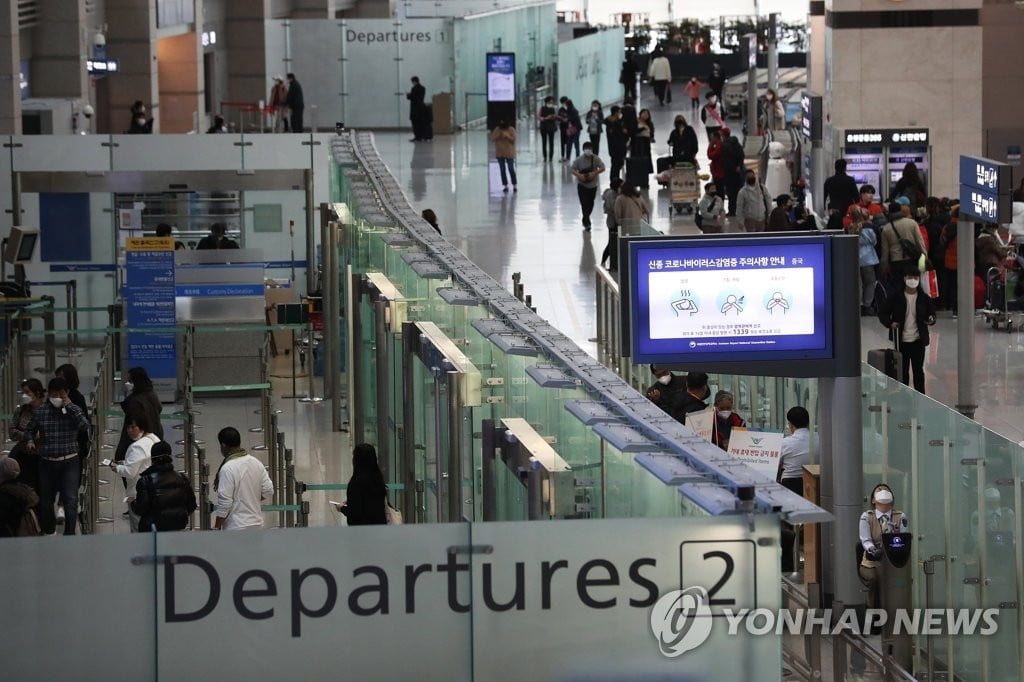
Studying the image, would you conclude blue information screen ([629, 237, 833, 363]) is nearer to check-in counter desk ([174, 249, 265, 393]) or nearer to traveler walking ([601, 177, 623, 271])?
check-in counter desk ([174, 249, 265, 393])

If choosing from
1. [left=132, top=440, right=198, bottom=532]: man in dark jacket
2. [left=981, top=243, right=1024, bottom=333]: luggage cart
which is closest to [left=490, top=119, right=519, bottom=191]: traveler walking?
[left=981, top=243, right=1024, bottom=333]: luggage cart

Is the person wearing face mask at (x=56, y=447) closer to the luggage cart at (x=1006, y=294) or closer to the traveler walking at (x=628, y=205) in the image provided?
the luggage cart at (x=1006, y=294)

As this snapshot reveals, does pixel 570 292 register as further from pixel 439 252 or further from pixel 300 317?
pixel 439 252

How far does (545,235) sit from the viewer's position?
2853cm

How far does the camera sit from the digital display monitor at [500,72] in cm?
4397

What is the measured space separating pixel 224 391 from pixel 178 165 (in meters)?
4.85

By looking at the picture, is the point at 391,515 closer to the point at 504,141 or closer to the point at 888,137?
the point at 888,137

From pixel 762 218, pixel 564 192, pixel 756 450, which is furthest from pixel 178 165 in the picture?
pixel 756 450

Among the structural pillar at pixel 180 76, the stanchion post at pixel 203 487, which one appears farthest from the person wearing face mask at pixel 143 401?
the structural pillar at pixel 180 76

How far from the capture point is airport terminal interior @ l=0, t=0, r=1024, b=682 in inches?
247

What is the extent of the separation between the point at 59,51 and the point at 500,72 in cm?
1311

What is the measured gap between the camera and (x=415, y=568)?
6281 millimetres

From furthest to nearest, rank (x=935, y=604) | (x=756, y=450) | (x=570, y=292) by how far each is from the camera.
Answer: (x=570, y=292)
(x=756, y=450)
(x=935, y=604)

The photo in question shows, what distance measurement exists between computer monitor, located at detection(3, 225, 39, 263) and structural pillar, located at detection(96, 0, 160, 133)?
1366cm
